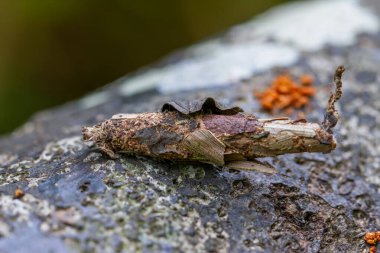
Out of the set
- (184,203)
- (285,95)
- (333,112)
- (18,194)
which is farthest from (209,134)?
(285,95)

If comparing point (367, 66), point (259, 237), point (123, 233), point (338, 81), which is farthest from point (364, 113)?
point (123, 233)

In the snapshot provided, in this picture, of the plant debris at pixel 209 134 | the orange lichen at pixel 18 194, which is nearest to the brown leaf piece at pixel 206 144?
the plant debris at pixel 209 134

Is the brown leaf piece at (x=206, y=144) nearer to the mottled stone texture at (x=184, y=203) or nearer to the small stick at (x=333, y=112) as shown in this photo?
the mottled stone texture at (x=184, y=203)

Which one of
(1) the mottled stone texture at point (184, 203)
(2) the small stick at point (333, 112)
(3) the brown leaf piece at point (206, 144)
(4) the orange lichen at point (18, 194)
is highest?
(2) the small stick at point (333, 112)

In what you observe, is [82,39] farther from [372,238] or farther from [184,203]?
[372,238]

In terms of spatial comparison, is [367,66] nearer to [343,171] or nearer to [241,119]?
[343,171]

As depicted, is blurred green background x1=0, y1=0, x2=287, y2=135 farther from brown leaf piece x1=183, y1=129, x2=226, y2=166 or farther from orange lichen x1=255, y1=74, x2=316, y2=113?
brown leaf piece x1=183, y1=129, x2=226, y2=166

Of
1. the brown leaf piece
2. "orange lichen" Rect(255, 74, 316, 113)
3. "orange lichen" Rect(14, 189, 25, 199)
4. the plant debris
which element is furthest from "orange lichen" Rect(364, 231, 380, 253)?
"orange lichen" Rect(14, 189, 25, 199)
